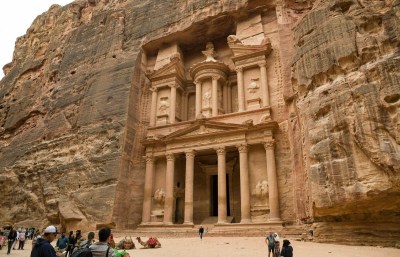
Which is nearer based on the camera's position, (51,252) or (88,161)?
(51,252)

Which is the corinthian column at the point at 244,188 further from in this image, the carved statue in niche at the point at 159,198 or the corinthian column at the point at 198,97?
the carved statue in niche at the point at 159,198

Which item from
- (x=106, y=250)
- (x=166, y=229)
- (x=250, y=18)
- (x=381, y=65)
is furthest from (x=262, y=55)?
(x=106, y=250)

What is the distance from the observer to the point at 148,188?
20359 millimetres

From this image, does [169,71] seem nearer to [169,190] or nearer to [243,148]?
[243,148]

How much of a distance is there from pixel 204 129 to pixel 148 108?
19.5ft

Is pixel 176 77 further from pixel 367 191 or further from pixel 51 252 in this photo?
pixel 51 252

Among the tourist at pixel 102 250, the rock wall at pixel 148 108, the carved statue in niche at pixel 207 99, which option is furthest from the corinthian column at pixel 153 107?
the tourist at pixel 102 250

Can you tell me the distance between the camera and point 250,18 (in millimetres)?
23000

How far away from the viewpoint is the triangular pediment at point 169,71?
23719mm

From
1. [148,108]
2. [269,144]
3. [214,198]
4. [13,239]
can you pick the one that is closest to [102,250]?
[13,239]

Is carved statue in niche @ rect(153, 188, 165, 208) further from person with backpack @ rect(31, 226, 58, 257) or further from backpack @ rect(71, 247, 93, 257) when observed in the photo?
backpack @ rect(71, 247, 93, 257)

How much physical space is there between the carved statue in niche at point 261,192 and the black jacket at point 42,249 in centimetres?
1550

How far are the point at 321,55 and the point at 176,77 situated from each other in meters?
12.9

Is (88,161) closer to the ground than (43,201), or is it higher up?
higher up
